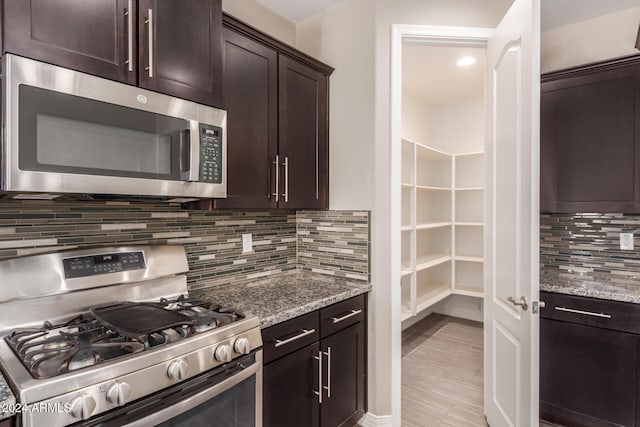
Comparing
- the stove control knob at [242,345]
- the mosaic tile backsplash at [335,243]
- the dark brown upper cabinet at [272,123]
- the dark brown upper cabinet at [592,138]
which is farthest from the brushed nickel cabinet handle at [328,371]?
the dark brown upper cabinet at [592,138]

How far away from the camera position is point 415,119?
3947mm

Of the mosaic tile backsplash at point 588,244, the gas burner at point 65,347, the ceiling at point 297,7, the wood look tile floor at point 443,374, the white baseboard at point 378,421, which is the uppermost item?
the ceiling at point 297,7

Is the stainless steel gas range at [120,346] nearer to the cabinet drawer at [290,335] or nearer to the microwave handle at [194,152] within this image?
the cabinet drawer at [290,335]

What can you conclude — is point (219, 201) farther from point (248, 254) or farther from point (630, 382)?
point (630, 382)

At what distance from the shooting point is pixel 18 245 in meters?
1.24

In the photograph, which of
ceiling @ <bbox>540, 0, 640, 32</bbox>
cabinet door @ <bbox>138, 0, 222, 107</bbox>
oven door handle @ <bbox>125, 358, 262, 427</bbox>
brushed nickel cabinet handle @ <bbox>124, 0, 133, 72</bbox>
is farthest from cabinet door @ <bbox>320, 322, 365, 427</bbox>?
ceiling @ <bbox>540, 0, 640, 32</bbox>

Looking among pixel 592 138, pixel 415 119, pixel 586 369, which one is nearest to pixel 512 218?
pixel 592 138

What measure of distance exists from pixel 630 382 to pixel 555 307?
51 cm

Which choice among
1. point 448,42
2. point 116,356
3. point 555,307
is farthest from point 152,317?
point 555,307

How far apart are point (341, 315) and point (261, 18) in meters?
2.01

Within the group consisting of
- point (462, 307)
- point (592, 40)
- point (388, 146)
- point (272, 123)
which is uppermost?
point (592, 40)

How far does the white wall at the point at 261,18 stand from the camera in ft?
6.69

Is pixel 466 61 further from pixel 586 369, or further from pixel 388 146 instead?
pixel 586 369

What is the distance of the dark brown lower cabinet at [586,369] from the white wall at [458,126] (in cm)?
233
